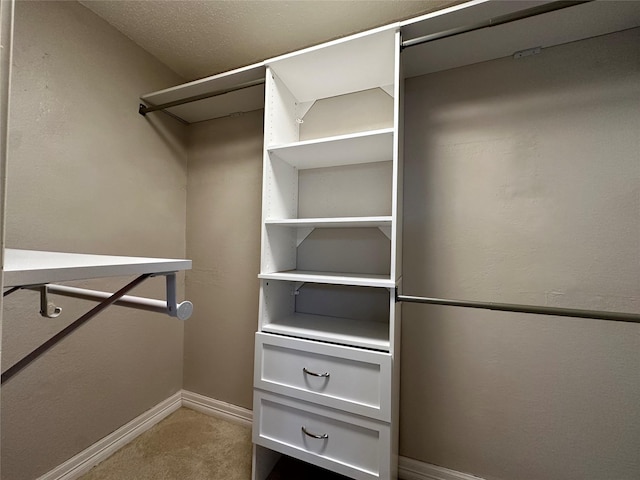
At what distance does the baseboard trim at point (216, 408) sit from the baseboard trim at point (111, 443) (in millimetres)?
78

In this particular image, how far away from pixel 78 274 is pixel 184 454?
5.52ft

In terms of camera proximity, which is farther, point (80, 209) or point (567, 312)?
point (80, 209)

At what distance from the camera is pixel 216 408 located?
6.39 ft

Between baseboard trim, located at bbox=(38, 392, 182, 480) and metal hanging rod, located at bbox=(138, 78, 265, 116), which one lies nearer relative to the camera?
baseboard trim, located at bbox=(38, 392, 182, 480)

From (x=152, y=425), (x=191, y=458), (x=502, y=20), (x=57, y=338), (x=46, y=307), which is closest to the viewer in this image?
(x=57, y=338)

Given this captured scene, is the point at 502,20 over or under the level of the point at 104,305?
over

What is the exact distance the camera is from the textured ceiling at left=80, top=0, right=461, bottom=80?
1.37m

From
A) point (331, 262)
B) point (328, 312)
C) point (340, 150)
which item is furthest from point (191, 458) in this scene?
point (340, 150)

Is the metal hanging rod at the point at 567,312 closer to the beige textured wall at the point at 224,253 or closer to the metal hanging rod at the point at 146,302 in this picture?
the metal hanging rod at the point at 146,302

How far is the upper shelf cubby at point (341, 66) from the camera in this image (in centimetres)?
122

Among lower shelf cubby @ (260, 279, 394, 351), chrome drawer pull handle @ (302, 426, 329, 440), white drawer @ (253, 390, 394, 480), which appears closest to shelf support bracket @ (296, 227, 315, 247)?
lower shelf cubby @ (260, 279, 394, 351)

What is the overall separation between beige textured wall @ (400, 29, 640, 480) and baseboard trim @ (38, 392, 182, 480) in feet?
5.21

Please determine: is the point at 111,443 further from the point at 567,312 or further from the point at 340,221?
Result: the point at 567,312

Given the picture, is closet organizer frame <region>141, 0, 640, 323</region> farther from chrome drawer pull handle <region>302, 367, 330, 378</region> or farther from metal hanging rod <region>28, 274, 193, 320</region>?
metal hanging rod <region>28, 274, 193, 320</region>
